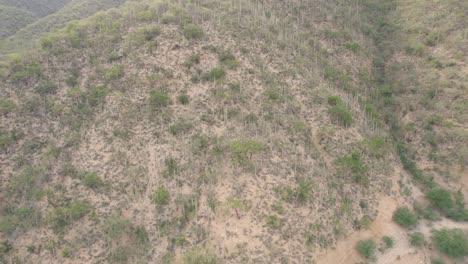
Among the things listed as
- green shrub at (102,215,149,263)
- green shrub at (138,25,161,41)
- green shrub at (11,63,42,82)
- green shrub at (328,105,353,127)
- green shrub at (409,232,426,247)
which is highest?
green shrub at (138,25,161,41)

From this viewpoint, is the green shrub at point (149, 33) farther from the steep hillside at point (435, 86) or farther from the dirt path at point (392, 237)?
the steep hillside at point (435, 86)

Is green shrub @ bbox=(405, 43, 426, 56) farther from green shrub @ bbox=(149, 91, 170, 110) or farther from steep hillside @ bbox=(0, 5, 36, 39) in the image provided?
steep hillside @ bbox=(0, 5, 36, 39)

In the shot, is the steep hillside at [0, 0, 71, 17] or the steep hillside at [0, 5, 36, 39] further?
the steep hillside at [0, 0, 71, 17]

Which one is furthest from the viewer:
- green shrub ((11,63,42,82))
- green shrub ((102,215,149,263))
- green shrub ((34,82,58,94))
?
green shrub ((11,63,42,82))

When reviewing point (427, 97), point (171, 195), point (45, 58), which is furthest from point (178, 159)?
point (427, 97)

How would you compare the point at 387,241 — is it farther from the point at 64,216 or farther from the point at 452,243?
the point at 64,216

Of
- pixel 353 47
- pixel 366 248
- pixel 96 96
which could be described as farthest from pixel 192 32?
pixel 366 248

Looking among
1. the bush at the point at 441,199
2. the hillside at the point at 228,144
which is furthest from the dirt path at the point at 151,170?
the bush at the point at 441,199

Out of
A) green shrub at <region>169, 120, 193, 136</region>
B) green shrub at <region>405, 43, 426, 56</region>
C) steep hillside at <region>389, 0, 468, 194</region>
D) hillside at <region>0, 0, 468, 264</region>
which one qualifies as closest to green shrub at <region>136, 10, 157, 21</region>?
hillside at <region>0, 0, 468, 264</region>
